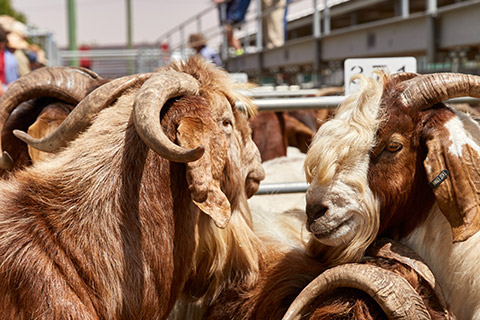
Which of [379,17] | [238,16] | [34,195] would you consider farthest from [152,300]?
[379,17]

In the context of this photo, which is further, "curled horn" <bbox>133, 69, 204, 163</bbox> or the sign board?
the sign board

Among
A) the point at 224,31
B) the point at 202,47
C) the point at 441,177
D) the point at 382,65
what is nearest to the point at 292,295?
the point at 441,177

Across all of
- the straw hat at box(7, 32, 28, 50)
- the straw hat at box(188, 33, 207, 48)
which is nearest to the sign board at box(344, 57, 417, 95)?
the straw hat at box(7, 32, 28, 50)

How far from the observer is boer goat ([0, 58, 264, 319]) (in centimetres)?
264

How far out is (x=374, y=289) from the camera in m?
2.77

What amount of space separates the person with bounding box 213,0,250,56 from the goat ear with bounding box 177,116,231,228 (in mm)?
10278

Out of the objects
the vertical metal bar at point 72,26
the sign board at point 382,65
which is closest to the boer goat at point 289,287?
the sign board at point 382,65

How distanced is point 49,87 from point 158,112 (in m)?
1.55

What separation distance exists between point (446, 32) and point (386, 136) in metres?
4.78

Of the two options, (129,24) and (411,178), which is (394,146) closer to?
(411,178)

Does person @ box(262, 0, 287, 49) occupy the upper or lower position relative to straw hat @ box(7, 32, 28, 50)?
upper

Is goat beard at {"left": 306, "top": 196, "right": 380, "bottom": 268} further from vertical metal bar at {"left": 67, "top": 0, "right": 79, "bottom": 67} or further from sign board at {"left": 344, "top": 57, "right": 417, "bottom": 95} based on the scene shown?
vertical metal bar at {"left": 67, "top": 0, "right": 79, "bottom": 67}

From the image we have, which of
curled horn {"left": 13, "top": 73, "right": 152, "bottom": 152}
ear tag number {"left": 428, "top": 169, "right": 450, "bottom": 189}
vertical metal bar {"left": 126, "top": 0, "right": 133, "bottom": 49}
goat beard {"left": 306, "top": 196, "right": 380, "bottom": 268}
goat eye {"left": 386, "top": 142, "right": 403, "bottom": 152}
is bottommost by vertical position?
goat beard {"left": 306, "top": 196, "right": 380, "bottom": 268}

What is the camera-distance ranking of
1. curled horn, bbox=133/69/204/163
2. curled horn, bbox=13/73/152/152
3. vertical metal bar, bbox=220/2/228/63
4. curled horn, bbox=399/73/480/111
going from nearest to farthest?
curled horn, bbox=133/69/204/163 → curled horn, bbox=399/73/480/111 → curled horn, bbox=13/73/152/152 → vertical metal bar, bbox=220/2/228/63
